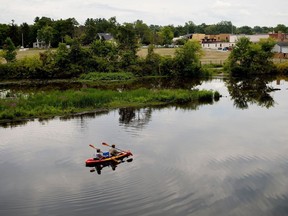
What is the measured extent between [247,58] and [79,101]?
4057 centimetres

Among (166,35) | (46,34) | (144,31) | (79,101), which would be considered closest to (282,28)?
(166,35)

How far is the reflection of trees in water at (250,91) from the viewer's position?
4106cm

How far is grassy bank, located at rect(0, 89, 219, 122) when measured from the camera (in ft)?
108

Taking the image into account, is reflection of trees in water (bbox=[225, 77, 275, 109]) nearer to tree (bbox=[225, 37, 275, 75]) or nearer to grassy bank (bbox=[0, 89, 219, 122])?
grassy bank (bbox=[0, 89, 219, 122])

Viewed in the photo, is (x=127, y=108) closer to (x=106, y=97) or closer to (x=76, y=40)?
(x=106, y=97)

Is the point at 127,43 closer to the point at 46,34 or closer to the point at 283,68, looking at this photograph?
the point at 283,68

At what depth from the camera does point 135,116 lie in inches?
1319

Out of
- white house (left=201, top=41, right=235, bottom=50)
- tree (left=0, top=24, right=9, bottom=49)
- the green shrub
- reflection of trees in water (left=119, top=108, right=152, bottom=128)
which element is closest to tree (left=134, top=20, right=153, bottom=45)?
white house (left=201, top=41, right=235, bottom=50)

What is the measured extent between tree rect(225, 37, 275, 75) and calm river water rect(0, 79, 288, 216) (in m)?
34.5

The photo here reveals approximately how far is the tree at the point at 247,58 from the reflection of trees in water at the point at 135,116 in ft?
116

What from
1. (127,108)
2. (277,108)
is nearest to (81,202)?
(127,108)

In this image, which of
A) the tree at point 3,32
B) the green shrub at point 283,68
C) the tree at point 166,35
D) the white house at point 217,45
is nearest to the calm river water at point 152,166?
the green shrub at point 283,68

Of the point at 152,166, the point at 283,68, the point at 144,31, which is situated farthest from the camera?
the point at 144,31

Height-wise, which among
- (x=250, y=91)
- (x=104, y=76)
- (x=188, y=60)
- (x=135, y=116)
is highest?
(x=188, y=60)
